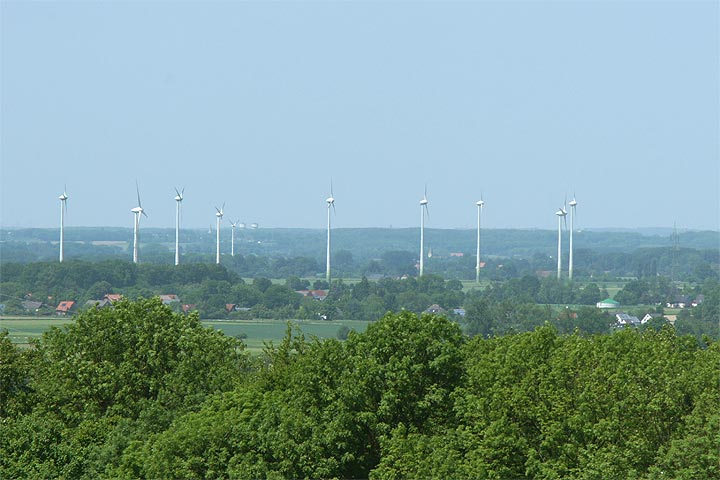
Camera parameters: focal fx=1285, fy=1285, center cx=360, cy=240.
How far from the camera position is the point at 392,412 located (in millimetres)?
45750

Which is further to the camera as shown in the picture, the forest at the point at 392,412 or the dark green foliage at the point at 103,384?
the dark green foliage at the point at 103,384

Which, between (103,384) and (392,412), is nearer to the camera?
(392,412)

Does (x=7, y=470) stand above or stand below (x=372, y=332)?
below

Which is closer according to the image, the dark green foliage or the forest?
the forest

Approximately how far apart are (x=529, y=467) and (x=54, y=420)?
65.6 feet

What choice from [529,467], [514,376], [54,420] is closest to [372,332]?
[514,376]

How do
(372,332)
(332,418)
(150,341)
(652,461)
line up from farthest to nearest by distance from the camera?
(150,341)
(372,332)
(332,418)
(652,461)

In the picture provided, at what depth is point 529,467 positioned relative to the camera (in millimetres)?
42000

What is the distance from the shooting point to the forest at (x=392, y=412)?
42094mm

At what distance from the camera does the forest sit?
42.1m

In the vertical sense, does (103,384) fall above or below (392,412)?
below

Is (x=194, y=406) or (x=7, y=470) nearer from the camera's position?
(x=7, y=470)

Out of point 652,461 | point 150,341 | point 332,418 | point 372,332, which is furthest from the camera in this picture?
point 150,341

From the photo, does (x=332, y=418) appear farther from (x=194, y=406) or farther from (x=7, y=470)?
(x=7, y=470)
